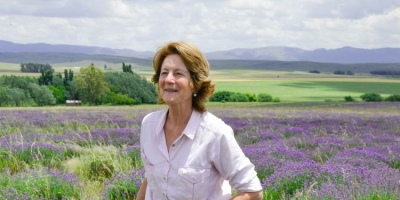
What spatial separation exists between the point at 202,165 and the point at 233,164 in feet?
0.52

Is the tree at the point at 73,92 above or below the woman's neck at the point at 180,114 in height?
below

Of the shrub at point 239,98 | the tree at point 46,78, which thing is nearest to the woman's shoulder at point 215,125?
the shrub at point 239,98

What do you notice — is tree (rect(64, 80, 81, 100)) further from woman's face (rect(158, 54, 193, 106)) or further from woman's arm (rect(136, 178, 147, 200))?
woman's face (rect(158, 54, 193, 106))

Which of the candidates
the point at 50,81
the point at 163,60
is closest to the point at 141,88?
the point at 50,81

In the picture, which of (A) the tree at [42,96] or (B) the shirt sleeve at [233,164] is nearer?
(B) the shirt sleeve at [233,164]

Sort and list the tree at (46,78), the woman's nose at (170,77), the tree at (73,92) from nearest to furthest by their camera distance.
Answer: the woman's nose at (170,77) → the tree at (73,92) → the tree at (46,78)

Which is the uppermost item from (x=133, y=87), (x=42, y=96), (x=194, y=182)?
(x=194, y=182)

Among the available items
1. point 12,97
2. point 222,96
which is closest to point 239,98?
point 222,96

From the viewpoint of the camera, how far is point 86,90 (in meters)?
67.2

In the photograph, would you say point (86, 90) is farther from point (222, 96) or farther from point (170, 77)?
point (170, 77)

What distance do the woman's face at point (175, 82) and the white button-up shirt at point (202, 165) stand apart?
0.13 metres

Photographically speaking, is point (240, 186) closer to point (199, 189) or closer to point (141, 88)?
point (199, 189)

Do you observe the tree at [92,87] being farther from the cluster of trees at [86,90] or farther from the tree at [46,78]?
the tree at [46,78]

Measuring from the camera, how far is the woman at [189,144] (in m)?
3.10
